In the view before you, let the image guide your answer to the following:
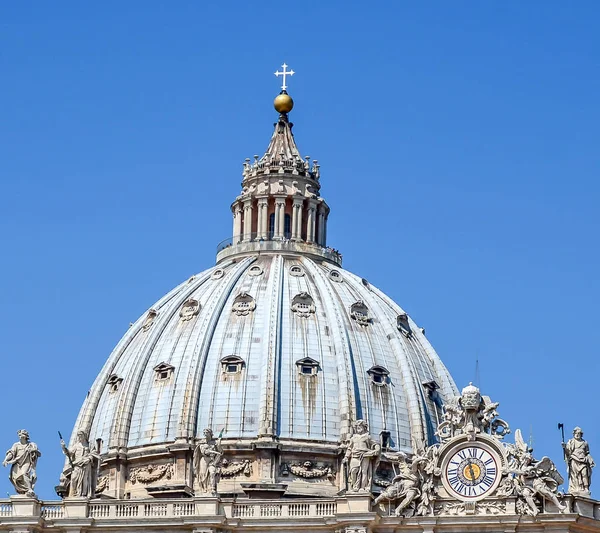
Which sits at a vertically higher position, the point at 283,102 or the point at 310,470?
the point at 283,102

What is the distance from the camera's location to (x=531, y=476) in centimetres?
12600

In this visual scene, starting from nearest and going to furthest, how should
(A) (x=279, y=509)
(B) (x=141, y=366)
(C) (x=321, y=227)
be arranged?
(A) (x=279, y=509) < (B) (x=141, y=366) < (C) (x=321, y=227)

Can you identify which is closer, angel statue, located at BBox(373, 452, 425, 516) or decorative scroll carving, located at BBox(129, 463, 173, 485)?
angel statue, located at BBox(373, 452, 425, 516)

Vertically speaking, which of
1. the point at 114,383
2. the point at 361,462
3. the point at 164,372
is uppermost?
the point at 114,383

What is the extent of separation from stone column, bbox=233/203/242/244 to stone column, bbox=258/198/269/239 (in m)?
1.94

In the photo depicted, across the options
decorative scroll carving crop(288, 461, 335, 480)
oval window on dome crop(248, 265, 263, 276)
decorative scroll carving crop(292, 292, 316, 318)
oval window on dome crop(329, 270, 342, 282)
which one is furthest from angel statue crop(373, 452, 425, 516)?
oval window on dome crop(329, 270, 342, 282)

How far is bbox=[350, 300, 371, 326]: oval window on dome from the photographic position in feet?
614

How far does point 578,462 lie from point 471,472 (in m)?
5.28

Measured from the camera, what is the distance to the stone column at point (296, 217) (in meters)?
192

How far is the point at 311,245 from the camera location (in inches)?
7579

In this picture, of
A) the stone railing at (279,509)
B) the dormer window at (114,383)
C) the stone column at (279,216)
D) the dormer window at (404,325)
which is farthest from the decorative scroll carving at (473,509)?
the stone column at (279,216)

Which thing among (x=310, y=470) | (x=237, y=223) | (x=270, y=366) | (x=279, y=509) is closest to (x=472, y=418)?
(x=279, y=509)

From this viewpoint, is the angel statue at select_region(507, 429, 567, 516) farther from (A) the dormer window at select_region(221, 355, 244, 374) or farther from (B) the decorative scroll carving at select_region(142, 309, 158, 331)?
(B) the decorative scroll carving at select_region(142, 309, 158, 331)

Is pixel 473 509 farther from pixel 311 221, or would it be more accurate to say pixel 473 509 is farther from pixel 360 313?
pixel 311 221
